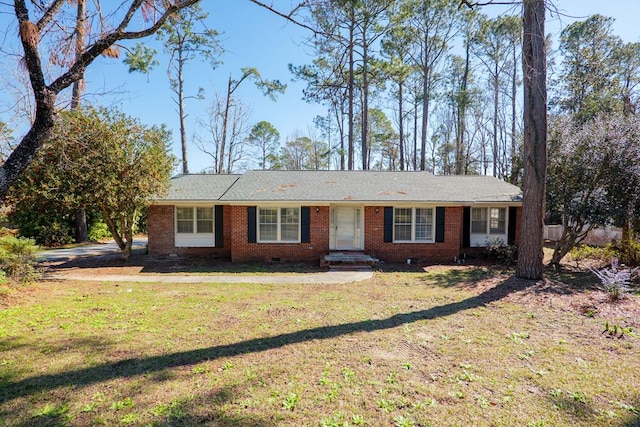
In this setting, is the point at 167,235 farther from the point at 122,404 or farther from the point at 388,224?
the point at 122,404

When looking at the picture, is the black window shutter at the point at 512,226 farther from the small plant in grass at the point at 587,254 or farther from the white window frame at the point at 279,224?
the white window frame at the point at 279,224

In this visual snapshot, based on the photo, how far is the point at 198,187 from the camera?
45.5 ft

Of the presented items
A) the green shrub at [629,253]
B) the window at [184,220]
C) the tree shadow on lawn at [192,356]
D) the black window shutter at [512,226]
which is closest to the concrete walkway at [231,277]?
the window at [184,220]

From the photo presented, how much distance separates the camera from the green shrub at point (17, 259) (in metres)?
7.53

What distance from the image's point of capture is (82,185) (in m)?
9.84

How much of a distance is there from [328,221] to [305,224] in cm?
91

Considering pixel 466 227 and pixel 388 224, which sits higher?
pixel 388 224

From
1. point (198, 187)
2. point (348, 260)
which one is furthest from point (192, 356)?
point (198, 187)

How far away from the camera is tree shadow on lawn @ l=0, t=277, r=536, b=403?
361cm

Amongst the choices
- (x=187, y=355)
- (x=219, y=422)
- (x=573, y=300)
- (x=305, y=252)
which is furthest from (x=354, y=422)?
(x=305, y=252)

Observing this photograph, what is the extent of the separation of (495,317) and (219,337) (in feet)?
16.8

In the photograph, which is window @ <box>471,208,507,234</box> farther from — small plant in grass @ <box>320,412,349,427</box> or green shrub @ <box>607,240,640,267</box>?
small plant in grass @ <box>320,412,349,427</box>

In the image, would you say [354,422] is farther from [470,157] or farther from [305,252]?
[470,157]

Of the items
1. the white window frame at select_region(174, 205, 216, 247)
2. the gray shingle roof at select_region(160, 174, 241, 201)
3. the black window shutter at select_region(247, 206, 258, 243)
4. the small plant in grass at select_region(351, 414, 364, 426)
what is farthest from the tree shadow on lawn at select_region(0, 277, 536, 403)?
the white window frame at select_region(174, 205, 216, 247)
